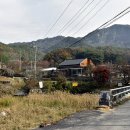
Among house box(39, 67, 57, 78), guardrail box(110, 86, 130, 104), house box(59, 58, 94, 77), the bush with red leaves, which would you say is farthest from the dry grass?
house box(59, 58, 94, 77)

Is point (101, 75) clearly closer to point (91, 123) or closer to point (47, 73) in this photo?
point (47, 73)

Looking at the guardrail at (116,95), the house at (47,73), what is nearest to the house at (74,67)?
the house at (47,73)

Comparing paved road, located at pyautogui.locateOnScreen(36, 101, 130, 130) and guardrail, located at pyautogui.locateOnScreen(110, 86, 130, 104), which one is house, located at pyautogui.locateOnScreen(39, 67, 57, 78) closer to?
guardrail, located at pyautogui.locateOnScreen(110, 86, 130, 104)

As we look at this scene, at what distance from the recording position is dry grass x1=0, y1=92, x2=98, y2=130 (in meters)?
12.6

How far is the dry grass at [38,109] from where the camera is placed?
12582mm

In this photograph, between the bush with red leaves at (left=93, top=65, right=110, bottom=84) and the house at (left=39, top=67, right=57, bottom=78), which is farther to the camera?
the house at (left=39, top=67, right=57, bottom=78)

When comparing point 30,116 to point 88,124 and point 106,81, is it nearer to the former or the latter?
point 88,124

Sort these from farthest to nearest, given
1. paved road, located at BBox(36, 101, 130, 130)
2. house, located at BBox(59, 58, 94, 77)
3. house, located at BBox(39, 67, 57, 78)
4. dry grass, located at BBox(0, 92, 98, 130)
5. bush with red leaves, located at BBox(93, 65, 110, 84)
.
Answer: house, located at BBox(59, 58, 94, 77), house, located at BBox(39, 67, 57, 78), bush with red leaves, located at BBox(93, 65, 110, 84), dry grass, located at BBox(0, 92, 98, 130), paved road, located at BBox(36, 101, 130, 130)

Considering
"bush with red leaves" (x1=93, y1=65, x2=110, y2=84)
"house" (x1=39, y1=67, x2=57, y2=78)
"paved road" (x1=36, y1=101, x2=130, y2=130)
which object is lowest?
"paved road" (x1=36, y1=101, x2=130, y2=130)

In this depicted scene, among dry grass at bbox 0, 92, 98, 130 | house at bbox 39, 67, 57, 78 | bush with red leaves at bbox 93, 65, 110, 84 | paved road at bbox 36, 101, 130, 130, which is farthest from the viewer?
house at bbox 39, 67, 57, 78

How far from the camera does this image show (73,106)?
60.5 feet

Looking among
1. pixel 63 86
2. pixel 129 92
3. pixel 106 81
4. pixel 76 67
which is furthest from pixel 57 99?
pixel 76 67

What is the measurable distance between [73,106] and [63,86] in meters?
48.1

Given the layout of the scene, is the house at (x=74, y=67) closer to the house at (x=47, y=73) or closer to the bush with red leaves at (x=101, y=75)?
the house at (x=47, y=73)
